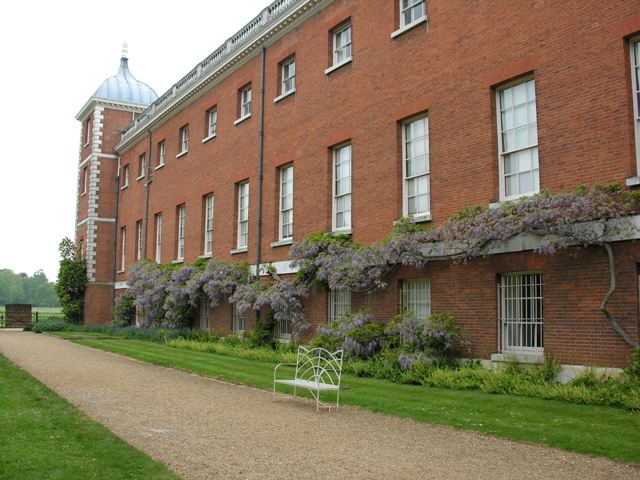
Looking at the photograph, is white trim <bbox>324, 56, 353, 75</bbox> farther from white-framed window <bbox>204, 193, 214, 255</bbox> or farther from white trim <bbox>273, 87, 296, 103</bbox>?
white-framed window <bbox>204, 193, 214, 255</bbox>

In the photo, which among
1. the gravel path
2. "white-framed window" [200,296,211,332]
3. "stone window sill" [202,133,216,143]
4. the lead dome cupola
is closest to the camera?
the gravel path

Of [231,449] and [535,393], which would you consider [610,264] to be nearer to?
[535,393]

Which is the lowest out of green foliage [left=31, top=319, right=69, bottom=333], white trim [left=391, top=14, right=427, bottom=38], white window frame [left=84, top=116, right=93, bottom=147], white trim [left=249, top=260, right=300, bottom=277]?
green foliage [left=31, top=319, right=69, bottom=333]

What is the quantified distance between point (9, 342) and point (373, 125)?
1744 cm

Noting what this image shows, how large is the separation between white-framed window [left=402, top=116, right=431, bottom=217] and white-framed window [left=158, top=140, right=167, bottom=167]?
58.9 feet

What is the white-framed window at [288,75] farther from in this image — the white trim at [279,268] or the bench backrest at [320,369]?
the bench backrest at [320,369]

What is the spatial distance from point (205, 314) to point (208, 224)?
11.8ft

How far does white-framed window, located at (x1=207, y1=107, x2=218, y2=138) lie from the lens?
27.0 m

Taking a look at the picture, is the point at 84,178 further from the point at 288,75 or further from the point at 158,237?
the point at 288,75

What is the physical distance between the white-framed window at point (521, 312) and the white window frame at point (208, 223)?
49.5ft

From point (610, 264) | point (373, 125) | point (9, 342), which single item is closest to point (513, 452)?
point (610, 264)

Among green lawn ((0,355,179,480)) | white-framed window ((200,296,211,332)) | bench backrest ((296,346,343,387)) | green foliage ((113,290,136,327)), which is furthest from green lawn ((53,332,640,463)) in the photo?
green foliage ((113,290,136,327))

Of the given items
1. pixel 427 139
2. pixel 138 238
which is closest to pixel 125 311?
pixel 138 238

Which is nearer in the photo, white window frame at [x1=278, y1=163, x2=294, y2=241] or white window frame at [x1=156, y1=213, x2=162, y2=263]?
white window frame at [x1=278, y1=163, x2=294, y2=241]
